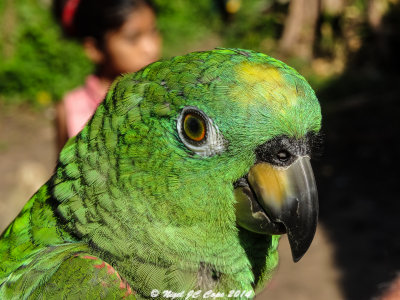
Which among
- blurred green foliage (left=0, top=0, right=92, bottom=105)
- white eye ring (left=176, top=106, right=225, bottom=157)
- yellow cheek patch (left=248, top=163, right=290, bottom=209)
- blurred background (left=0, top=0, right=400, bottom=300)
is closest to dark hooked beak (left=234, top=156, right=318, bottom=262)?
yellow cheek patch (left=248, top=163, right=290, bottom=209)

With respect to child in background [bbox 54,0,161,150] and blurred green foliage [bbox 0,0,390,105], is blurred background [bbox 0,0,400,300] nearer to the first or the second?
blurred green foliage [bbox 0,0,390,105]

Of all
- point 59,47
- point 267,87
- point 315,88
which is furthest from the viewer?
point 59,47

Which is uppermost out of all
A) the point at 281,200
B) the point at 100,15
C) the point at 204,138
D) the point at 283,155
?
the point at 100,15

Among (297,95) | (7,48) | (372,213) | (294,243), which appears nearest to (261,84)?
(297,95)

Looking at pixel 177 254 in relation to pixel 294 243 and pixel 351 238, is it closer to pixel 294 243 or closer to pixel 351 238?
pixel 294 243

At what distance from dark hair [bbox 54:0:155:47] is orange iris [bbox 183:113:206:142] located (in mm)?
1709

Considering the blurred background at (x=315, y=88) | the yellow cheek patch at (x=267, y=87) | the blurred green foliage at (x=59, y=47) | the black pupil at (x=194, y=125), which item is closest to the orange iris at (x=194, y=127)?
the black pupil at (x=194, y=125)

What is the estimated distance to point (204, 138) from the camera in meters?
1.46

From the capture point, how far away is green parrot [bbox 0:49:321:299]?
1.45 meters

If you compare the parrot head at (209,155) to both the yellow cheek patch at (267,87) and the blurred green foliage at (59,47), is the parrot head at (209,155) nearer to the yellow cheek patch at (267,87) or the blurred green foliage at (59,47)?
the yellow cheek patch at (267,87)

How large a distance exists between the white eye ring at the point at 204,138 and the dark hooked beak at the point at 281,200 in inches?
5.3

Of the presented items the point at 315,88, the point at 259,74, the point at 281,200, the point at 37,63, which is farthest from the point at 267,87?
the point at 37,63

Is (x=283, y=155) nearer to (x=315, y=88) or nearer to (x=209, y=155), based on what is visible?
(x=209, y=155)

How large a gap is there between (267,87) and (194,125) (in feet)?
0.83
